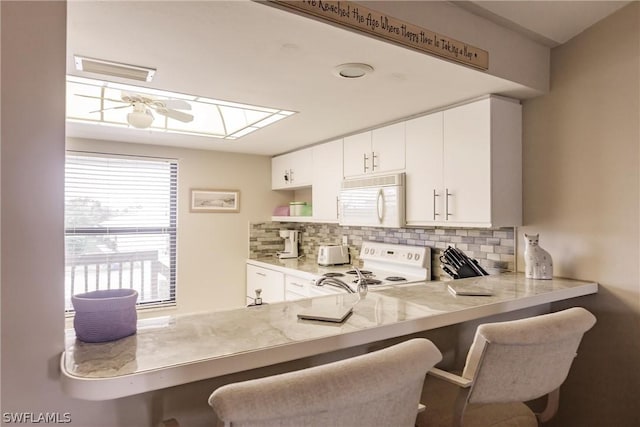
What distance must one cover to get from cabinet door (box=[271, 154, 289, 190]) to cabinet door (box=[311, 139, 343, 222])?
1.82ft

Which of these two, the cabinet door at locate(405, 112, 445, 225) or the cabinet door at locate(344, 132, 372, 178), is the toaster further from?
the cabinet door at locate(405, 112, 445, 225)

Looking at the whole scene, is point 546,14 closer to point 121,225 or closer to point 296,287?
point 296,287

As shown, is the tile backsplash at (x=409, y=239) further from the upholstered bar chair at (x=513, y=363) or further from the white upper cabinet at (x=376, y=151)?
the upholstered bar chair at (x=513, y=363)

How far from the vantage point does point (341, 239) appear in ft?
13.0

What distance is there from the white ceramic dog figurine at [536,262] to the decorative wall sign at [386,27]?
Answer: 1.04 m

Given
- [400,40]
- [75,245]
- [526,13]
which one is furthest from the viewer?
[75,245]

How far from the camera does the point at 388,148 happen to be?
291 centimetres

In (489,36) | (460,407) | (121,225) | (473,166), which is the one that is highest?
(489,36)

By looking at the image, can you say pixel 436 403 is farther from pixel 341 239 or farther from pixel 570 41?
pixel 341 239

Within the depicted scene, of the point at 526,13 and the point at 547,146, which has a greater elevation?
the point at 526,13

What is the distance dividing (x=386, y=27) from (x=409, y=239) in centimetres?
193

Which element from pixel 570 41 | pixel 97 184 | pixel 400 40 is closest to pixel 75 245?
pixel 97 184

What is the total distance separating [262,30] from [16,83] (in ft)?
2.82

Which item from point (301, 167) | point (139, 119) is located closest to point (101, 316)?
point (139, 119)
